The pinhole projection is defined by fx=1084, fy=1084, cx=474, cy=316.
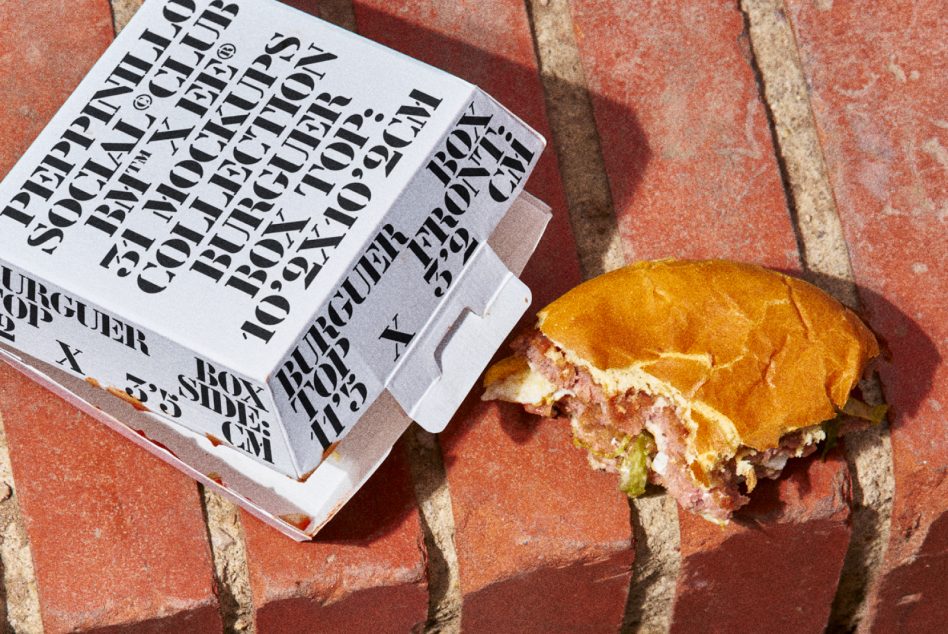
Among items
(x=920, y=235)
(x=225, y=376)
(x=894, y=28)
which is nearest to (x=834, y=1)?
(x=894, y=28)

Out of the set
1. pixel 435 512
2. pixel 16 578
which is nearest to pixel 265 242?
pixel 435 512

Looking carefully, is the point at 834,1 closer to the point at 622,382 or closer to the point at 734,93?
the point at 734,93

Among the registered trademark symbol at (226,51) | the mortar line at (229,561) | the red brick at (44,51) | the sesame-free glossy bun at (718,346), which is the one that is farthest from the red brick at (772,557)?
the red brick at (44,51)

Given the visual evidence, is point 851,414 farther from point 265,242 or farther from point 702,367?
point 265,242

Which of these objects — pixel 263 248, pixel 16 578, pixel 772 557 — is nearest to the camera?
pixel 263 248

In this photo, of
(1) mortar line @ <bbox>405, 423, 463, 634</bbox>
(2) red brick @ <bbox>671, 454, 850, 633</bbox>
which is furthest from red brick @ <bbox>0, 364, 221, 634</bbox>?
(2) red brick @ <bbox>671, 454, 850, 633</bbox>

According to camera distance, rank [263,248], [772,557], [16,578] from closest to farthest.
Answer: [263,248] < [16,578] < [772,557]
